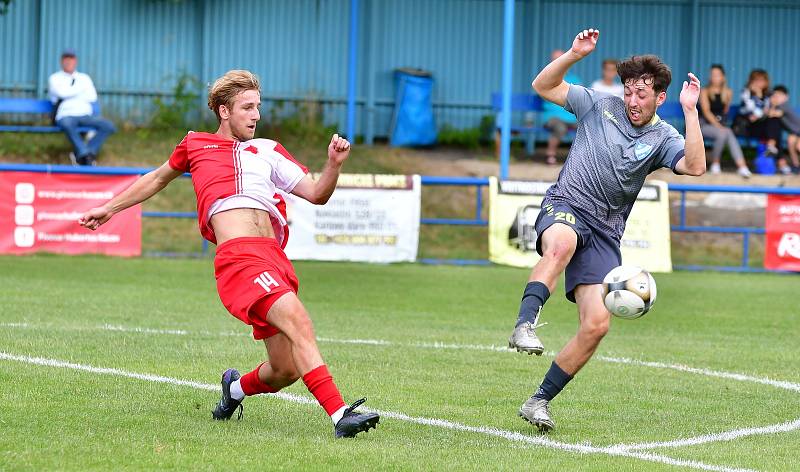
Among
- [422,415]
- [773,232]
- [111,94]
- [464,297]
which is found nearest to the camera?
[422,415]

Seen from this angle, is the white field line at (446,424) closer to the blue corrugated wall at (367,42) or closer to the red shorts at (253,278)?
the red shorts at (253,278)

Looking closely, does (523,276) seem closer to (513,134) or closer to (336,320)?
(336,320)

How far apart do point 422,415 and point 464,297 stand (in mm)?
7053

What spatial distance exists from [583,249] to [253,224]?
5.82 ft

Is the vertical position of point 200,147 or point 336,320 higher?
point 200,147

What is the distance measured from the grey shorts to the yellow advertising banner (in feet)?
32.8

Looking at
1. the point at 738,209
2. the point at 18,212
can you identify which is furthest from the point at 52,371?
the point at 738,209

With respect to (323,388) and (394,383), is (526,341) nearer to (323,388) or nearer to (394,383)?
(323,388)

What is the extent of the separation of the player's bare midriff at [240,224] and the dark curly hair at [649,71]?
2.06 meters

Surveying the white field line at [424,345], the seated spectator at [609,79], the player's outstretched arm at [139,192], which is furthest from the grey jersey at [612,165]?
the seated spectator at [609,79]

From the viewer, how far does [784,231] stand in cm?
1789

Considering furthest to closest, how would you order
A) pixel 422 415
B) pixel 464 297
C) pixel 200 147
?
pixel 464 297 → pixel 422 415 → pixel 200 147

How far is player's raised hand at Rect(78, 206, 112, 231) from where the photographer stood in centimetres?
697

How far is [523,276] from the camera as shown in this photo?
55.3 ft
